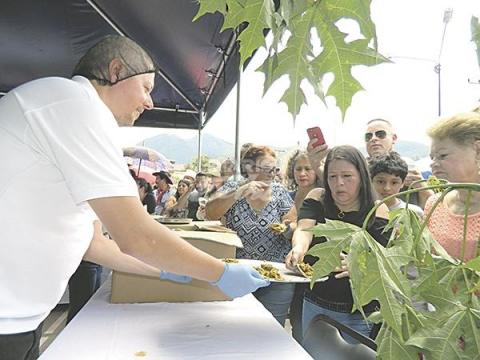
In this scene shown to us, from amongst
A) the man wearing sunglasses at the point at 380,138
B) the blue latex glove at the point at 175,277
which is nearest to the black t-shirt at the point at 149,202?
the man wearing sunglasses at the point at 380,138

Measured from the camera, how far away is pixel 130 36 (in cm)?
349

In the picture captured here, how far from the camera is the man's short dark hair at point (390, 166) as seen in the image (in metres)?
1.88

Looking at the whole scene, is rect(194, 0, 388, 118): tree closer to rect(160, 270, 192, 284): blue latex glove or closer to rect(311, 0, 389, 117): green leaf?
rect(311, 0, 389, 117): green leaf

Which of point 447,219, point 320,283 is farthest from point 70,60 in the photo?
point 447,219

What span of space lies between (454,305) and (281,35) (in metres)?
0.30

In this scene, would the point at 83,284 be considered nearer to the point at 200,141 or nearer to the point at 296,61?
the point at 296,61

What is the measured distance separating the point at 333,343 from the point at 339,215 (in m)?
0.68

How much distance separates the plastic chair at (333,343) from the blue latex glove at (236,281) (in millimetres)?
175

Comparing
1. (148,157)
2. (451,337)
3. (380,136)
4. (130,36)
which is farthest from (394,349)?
(148,157)

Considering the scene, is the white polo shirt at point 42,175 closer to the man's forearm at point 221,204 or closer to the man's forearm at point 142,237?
the man's forearm at point 142,237

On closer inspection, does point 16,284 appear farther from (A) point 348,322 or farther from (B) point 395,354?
(A) point 348,322

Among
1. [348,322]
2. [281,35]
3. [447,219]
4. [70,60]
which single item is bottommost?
[348,322]

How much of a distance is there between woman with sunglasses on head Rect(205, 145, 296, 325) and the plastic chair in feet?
2.67

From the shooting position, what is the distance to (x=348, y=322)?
51.9 inches
